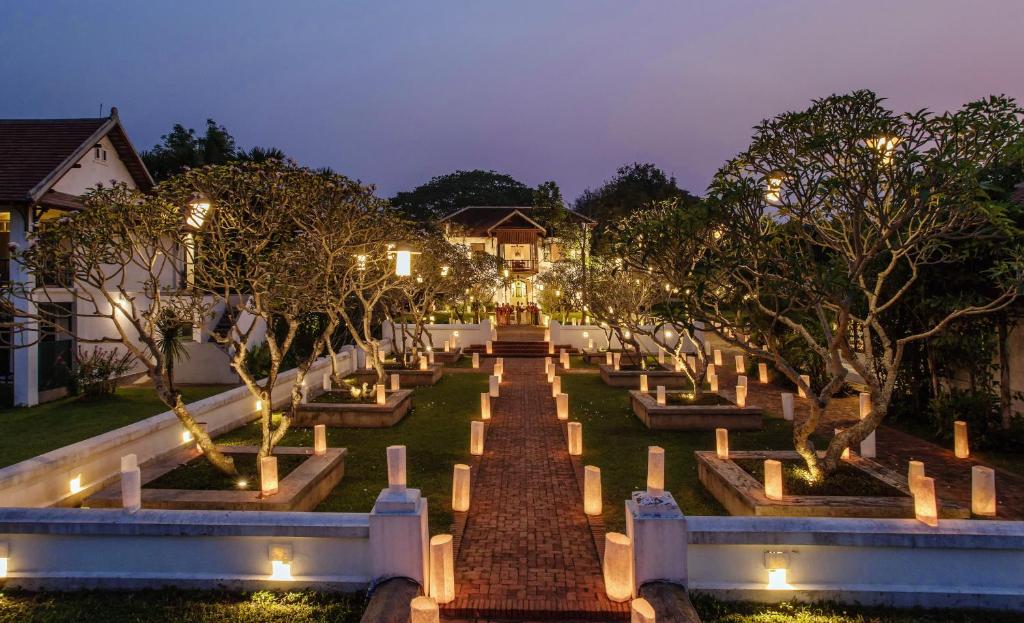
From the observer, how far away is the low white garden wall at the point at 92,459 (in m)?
6.82

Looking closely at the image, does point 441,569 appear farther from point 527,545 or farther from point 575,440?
point 575,440

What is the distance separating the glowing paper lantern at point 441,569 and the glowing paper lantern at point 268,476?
2.84 meters

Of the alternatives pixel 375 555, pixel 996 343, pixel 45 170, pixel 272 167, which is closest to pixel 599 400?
pixel 996 343

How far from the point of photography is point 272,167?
9.20 meters

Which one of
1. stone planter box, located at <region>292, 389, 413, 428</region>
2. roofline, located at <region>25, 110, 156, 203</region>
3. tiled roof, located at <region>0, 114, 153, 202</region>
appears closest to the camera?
stone planter box, located at <region>292, 389, 413, 428</region>

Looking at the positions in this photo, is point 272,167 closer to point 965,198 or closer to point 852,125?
point 852,125

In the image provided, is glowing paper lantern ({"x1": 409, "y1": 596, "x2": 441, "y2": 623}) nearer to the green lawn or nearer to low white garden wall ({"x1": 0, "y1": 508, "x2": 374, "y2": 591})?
low white garden wall ({"x1": 0, "y1": 508, "x2": 374, "y2": 591})

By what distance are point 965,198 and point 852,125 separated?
1.36 meters

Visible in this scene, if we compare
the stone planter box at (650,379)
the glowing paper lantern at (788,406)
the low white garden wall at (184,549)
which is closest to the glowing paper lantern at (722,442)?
the glowing paper lantern at (788,406)

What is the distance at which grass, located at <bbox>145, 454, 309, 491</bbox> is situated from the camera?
24.5 ft

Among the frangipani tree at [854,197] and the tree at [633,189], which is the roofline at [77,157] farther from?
the tree at [633,189]

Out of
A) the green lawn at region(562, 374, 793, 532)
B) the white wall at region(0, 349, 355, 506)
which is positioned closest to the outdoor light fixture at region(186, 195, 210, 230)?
the white wall at region(0, 349, 355, 506)

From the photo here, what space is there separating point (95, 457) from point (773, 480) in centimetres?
888

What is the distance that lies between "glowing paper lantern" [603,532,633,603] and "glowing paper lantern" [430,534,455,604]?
4.78 feet
